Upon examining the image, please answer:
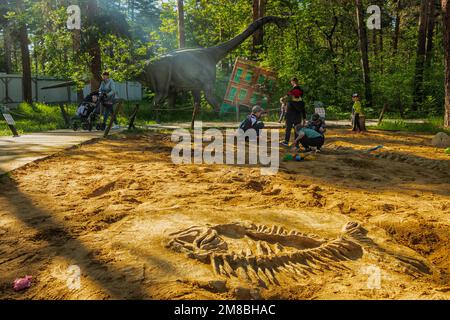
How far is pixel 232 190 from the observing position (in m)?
5.41

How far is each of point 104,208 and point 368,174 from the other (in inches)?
167

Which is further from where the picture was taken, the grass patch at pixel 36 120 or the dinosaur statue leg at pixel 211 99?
the dinosaur statue leg at pixel 211 99

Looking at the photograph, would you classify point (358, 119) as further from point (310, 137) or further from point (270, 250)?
point (270, 250)

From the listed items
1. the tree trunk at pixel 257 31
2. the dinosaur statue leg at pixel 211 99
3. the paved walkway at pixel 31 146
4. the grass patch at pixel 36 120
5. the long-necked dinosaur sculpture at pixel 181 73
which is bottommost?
the paved walkway at pixel 31 146

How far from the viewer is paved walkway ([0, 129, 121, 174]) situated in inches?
262

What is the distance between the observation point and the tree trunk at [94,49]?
13855 mm

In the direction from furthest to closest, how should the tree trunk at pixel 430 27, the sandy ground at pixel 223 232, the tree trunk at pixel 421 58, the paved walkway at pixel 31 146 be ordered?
the tree trunk at pixel 430 27 < the tree trunk at pixel 421 58 < the paved walkway at pixel 31 146 < the sandy ground at pixel 223 232

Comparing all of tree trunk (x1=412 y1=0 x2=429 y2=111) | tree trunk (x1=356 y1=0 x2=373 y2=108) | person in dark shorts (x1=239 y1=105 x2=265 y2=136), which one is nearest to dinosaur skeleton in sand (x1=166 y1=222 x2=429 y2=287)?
person in dark shorts (x1=239 y1=105 x2=265 y2=136)

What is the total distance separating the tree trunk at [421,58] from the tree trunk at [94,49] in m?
13.6

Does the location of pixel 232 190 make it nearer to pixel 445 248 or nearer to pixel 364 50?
pixel 445 248

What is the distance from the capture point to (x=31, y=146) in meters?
8.32

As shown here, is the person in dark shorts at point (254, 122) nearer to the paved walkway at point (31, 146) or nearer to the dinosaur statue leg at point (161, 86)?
the paved walkway at point (31, 146)

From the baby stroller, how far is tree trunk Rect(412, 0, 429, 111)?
45.4 ft

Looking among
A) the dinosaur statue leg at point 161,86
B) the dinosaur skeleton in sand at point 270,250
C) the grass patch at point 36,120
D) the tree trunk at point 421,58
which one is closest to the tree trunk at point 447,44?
the tree trunk at point 421,58
